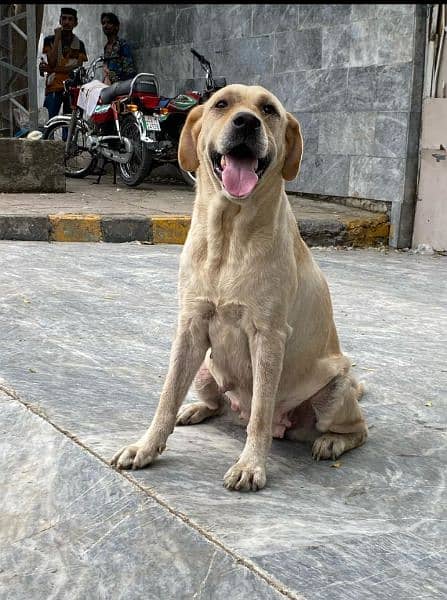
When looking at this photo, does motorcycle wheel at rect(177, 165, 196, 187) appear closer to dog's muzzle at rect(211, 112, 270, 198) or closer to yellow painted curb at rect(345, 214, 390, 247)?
yellow painted curb at rect(345, 214, 390, 247)

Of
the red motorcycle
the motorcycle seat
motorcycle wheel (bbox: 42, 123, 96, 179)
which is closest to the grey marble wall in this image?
the red motorcycle

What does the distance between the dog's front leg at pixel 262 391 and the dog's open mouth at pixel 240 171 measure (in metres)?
0.50

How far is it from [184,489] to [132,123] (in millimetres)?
8416

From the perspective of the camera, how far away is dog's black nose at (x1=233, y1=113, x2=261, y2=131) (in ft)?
9.16

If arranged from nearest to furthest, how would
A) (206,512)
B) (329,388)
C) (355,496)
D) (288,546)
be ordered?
(288,546) < (206,512) < (355,496) < (329,388)

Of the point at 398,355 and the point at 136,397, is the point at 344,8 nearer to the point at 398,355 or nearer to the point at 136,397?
the point at 398,355

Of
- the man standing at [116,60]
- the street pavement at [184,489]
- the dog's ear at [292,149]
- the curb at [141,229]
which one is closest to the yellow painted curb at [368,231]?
the curb at [141,229]

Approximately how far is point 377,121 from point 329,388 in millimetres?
6055

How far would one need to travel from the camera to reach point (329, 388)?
10.6ft

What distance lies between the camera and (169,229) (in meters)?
8.12

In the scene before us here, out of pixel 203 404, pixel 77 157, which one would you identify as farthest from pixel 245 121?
pixel 77 157

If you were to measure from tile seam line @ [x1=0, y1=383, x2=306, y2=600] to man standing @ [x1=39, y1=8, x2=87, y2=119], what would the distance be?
1079 centimetres

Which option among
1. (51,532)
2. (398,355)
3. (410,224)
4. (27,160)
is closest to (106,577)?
(51,532)

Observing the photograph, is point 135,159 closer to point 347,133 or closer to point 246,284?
point 347,133
